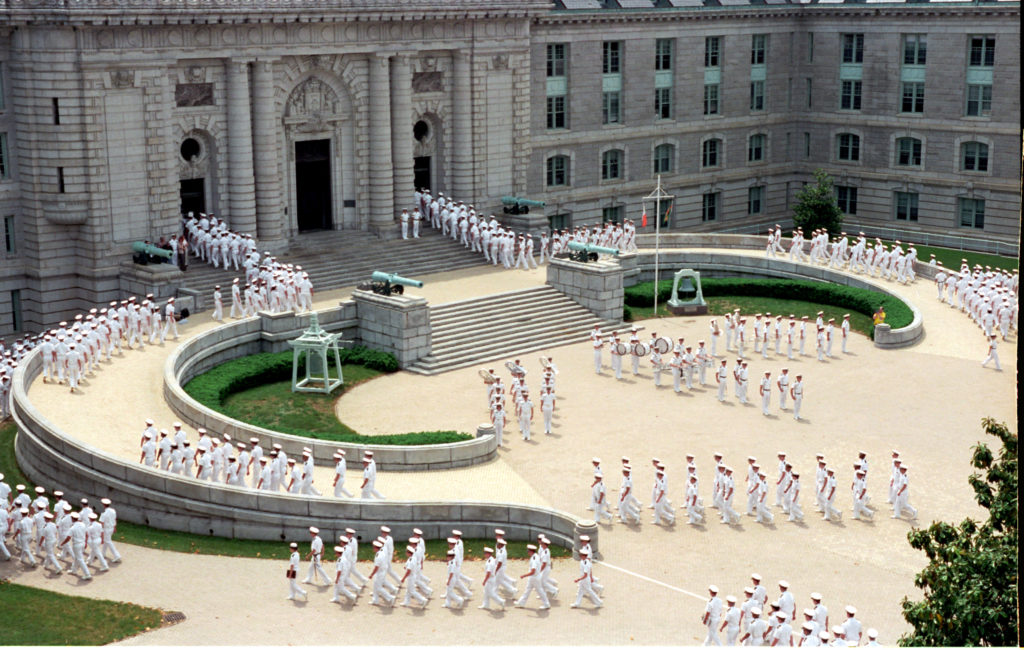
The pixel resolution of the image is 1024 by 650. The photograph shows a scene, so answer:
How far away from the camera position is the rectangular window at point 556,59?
72.2 m

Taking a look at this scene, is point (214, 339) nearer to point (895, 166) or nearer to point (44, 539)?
point (44, 539)

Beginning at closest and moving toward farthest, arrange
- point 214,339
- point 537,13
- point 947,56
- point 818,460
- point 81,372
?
point 818,460 → point 81,372 → point 214,339 → point 537,13 → point 947,56

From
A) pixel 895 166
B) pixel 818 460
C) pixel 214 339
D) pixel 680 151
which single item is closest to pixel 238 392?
pixel 214 339

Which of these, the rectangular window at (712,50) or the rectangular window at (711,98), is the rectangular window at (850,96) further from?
the rectangular window at (712,50)

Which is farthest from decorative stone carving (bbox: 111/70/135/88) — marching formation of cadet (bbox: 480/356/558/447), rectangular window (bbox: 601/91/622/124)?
rectangular window (bbox: 601/91/622/124)

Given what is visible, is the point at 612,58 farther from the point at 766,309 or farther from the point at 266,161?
the point at 266,161

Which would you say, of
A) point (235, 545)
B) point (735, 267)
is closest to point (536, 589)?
point (235, 545)

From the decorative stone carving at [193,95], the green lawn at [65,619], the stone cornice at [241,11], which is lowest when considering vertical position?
the green lawn at [65,619]

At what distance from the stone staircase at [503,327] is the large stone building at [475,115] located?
988cm

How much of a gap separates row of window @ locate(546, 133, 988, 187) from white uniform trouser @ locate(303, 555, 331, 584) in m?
42.5

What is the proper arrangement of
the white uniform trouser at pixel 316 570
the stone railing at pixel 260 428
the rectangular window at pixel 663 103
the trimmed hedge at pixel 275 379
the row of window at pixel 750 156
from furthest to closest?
1. the rectangular window at pixel 663 103
2. the row of window at pixel 750 156
3. the trimmed hedge at pixel 275 379
4. the stone railing at pixel 260 428
5. the white uniform trouser at pixel 316 570

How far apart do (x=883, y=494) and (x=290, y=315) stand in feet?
74.1

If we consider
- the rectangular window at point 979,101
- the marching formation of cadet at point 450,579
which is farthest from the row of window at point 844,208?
the marching formation of cadet at point 450,579

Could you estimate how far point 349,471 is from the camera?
4028 cm
